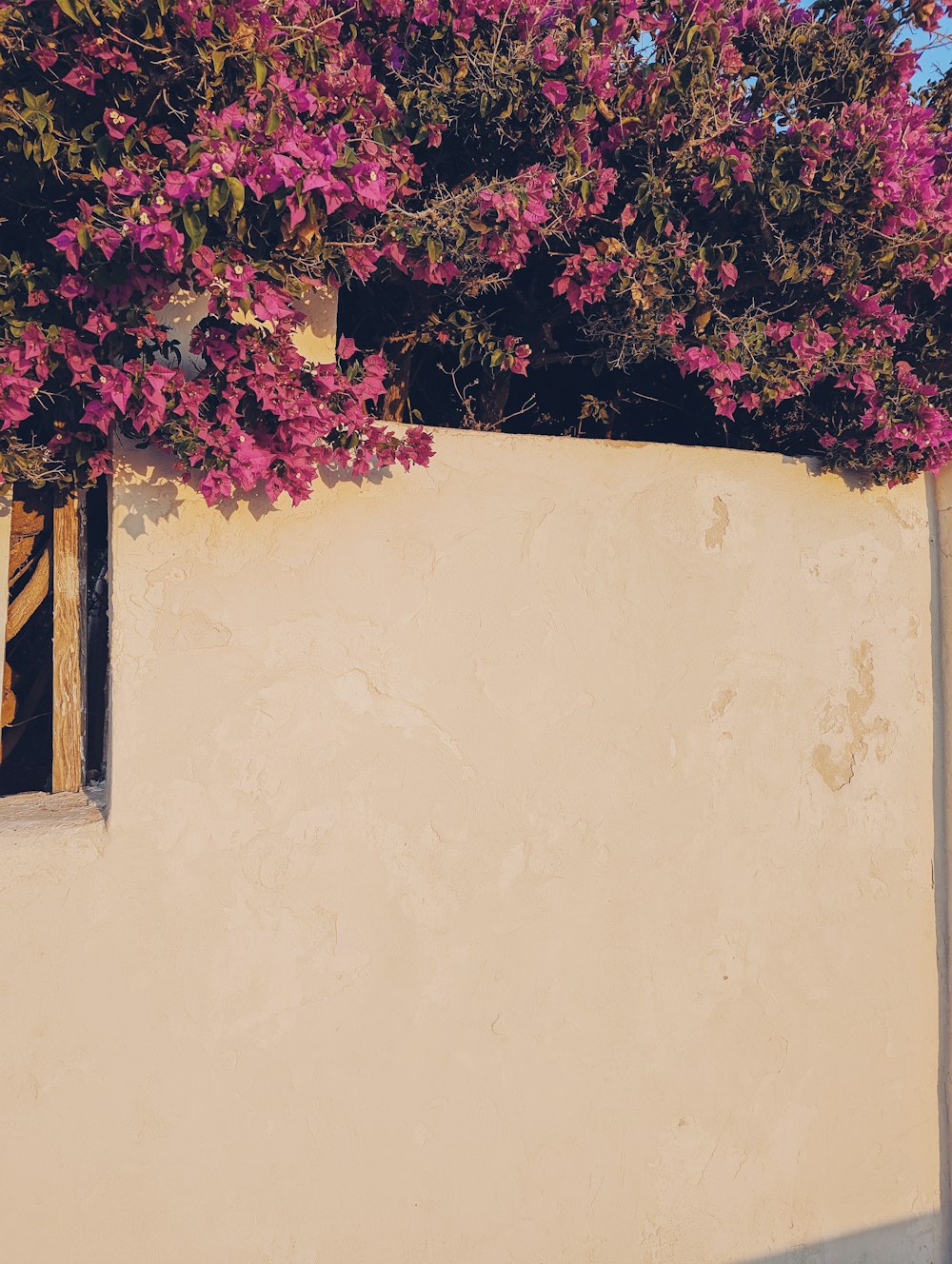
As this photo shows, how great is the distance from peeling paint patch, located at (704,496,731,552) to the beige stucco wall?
0.4 inches

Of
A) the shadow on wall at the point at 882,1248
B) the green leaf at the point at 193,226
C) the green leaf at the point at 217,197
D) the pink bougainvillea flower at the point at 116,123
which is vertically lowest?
the shadow on wall at the point at 882,1248

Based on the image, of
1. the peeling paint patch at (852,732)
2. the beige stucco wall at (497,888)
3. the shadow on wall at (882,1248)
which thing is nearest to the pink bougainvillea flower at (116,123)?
the beige stucco wall at (497,888)

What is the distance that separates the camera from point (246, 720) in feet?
9.43

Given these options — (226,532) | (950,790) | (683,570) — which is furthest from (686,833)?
(226,532)

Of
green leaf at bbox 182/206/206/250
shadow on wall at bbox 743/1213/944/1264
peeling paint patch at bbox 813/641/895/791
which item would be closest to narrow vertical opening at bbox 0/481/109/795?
green leaf at bbox 182/206/206/250

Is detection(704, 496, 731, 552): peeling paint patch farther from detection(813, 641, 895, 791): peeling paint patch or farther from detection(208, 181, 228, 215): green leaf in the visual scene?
detection(208, 181, 228, 215): green leaf

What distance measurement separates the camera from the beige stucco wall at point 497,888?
109 inches

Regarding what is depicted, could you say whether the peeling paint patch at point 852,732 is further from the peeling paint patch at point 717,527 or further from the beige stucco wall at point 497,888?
the peeling paint patch at point 717,527

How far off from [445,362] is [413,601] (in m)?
1.37

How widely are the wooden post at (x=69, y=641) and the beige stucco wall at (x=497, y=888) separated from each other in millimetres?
224

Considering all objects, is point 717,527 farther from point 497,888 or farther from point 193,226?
point 193,226

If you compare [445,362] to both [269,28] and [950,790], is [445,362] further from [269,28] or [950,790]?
[950,790]

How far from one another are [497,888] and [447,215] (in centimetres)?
195

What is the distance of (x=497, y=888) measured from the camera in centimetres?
313
